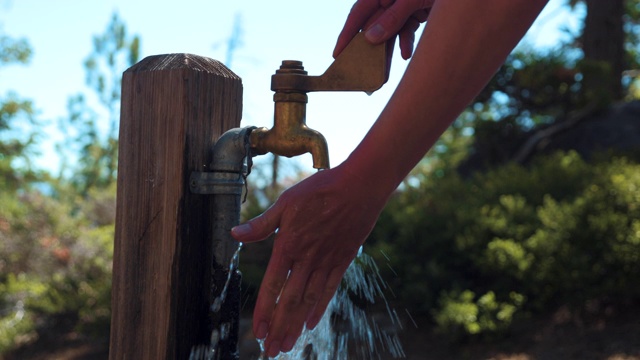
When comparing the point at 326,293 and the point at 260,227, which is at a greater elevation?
the point at 260,227

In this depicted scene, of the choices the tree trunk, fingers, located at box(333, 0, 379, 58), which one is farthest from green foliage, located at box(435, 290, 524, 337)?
the tree trunk

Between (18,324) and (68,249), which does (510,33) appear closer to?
(18,324)

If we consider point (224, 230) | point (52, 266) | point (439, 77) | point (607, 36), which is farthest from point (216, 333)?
point (607, 36)

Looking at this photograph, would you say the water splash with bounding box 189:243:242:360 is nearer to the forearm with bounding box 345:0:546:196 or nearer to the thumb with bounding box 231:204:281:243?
the thumb with bounding box 231:204:281:243

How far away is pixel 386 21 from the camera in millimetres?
1504

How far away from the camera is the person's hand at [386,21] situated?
4.90 feet

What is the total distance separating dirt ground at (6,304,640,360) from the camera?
3803 mm

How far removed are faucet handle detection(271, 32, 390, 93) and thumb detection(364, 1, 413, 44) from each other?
0.02 meters

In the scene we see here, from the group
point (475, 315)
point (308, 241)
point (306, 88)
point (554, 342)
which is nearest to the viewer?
point (308, 241)

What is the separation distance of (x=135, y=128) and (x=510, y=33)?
2.80 feet

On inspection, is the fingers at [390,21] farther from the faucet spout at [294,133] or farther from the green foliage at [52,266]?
the green foliage at [52,266]

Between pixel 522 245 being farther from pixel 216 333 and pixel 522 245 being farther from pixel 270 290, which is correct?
pixel 270 290

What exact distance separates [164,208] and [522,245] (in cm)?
310

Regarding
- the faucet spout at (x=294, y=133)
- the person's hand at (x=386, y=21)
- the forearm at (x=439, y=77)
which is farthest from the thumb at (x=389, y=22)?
the forearm at (x=439, y=77)
